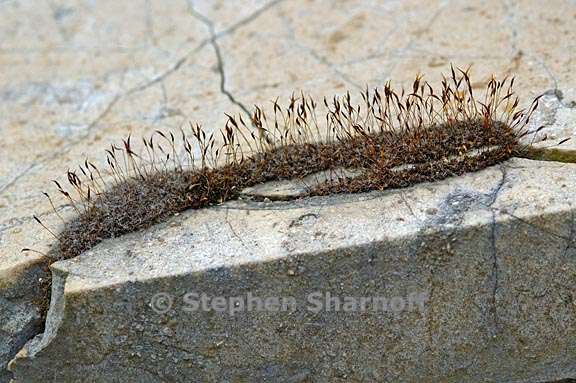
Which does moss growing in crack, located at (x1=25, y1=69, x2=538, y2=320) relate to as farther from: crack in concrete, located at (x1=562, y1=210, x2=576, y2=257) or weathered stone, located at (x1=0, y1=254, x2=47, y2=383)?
crack in concrete, located at (x1=562, y1=210, x2=576, y2=257)

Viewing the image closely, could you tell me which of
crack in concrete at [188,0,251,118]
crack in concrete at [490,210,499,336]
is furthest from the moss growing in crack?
crack in concrete at [188,0,251,118]

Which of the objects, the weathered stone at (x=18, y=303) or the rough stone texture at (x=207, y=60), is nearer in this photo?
the weathered stone at (x=18, y=303)

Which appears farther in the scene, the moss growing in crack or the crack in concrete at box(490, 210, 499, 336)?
the moss growing in crack

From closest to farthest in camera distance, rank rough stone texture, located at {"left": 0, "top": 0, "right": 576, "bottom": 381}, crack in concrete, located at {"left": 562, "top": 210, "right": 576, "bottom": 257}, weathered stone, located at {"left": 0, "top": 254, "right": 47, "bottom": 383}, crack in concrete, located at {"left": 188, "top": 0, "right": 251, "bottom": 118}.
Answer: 1. crack in concrete, located at {"left": 562, "top": 210, "right": 576, "bottom": 257}
2. weathered stone, located at {"left": 0, "top": 254, "right": 47, "bottom": 383}
3. rough stone texture, located at {"left": 0, "top": 0, "right": 576, "bottom": 381}
4. crack in concrete, located at {"left": 188, "top": 0, "right": 251, "bottom": 118}

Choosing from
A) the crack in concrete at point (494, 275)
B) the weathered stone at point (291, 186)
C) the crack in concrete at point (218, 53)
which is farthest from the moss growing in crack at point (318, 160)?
the crack in concrete at point (218, 53)

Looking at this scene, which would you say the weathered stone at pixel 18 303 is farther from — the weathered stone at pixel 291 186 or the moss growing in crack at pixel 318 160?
the weathered stone at pixel 291 186
